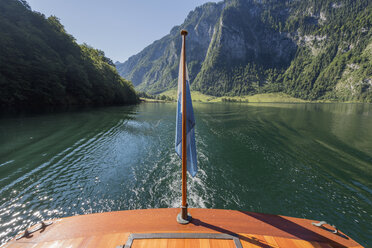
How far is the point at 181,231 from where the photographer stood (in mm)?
4086

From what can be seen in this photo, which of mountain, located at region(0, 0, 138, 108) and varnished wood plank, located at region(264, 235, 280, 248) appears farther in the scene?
mountain, located at region(0, 0, 138, 108)

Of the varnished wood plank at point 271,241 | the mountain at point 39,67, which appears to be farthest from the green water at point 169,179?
the mountain at point 39,67

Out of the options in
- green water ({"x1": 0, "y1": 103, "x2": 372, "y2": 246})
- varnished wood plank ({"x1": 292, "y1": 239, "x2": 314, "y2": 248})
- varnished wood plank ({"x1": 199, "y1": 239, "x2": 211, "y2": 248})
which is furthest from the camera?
green water ({"x1": 0, "y1": 103, "x2": 372, "y2": 246})

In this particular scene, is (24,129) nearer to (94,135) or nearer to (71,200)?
(94,135)

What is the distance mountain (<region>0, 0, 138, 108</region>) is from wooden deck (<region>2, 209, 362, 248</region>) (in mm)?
50007

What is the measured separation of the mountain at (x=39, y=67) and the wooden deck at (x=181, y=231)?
5001cm

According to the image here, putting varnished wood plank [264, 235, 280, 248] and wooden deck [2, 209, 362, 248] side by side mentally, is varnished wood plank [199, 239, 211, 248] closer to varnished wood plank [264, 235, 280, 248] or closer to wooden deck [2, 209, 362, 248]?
wooden deck [2, 209, 362, 248]

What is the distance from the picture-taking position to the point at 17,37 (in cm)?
4216

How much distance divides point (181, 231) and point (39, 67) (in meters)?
61.2

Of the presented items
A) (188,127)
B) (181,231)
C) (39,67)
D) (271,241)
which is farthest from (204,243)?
(39,67)

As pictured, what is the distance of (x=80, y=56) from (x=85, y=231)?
86.1 metres

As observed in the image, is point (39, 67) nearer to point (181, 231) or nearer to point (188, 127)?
point (188, 127)

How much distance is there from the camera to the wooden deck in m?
3.80

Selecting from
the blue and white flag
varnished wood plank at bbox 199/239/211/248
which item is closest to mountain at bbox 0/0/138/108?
the blue and white flag
